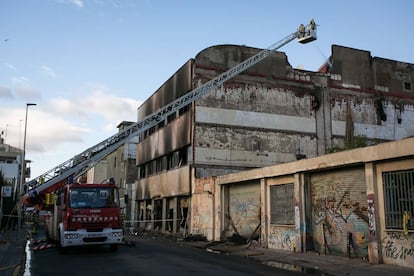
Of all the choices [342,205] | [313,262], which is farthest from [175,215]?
[313,262]

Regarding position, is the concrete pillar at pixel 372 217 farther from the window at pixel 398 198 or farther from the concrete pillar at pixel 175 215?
the concrete pillar at pixel 175 215

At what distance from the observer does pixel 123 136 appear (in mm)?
28172

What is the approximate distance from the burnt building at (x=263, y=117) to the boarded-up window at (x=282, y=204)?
25.6 ft

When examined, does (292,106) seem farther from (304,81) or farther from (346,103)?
(346,103)

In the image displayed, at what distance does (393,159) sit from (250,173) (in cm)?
925

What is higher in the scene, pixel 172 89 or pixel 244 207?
pixel 172 89

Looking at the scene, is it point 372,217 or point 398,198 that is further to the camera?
point 372,217

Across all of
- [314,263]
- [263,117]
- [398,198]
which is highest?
[263,117]

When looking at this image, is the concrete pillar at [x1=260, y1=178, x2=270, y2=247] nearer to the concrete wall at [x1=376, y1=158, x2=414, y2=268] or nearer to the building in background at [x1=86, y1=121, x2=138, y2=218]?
the concrete wall at [x1=376, y1=158, x2=414, y2=268]

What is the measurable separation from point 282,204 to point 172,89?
18.9 metres

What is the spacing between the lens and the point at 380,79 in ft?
124

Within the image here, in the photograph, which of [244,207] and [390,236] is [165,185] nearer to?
[244,207]

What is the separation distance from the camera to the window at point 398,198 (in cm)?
1327

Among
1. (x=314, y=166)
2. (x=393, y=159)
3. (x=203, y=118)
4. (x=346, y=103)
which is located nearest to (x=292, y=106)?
(x=346, y=103)
